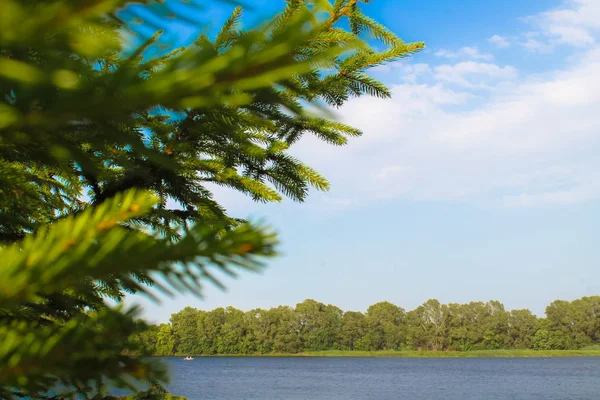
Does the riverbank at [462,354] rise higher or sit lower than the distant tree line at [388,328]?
lower

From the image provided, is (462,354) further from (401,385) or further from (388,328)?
(401,385)

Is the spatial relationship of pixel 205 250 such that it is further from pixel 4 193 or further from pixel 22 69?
pixel 4 193

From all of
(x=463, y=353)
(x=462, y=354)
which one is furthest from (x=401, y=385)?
(x=462, y=354)

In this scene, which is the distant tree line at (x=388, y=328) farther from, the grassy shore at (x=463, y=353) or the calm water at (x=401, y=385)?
the calm water at (x=401, y=385)

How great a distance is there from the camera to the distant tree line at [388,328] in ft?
430

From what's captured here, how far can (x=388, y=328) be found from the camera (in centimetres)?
13850

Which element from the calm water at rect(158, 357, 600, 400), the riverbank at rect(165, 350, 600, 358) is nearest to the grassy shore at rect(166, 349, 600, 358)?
the riverbank at rect(165, 350, 600, 358)

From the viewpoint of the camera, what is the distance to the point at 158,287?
1.59ft

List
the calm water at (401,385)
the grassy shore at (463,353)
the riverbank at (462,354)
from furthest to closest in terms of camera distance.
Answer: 1. the riverbank at (462,354)
2. the grassy shore at (463,353)
3. the calm water at (401,385)

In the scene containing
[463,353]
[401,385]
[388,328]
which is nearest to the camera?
[401,385]

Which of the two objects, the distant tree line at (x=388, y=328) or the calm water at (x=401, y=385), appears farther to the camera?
the distant tree line at (x=388, y=328)

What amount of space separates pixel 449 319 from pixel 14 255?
471 ft

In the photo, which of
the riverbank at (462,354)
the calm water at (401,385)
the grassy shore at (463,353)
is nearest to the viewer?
the calm water at (401,385)

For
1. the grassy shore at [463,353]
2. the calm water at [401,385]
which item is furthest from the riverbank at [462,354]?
the calm water at [401,385]
